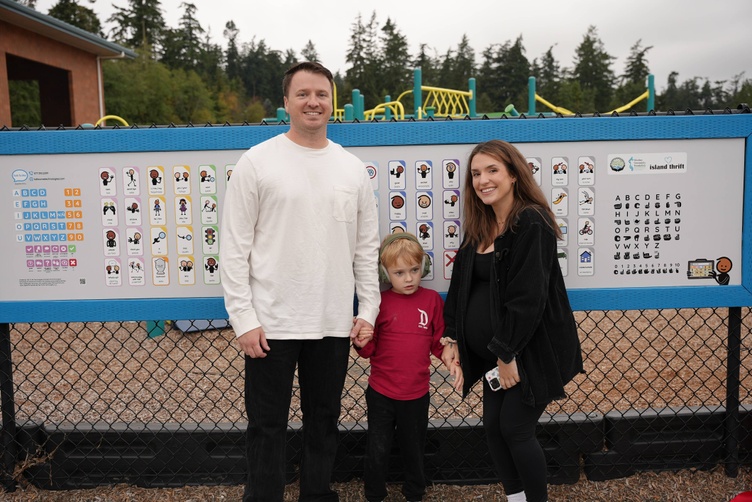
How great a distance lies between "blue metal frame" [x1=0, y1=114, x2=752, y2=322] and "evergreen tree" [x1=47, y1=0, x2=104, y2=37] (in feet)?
147

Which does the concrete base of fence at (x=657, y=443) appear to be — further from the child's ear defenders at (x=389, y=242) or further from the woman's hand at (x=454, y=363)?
the child's ear defenders at (x=389, y=242)

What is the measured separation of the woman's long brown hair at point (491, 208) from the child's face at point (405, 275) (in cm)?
25

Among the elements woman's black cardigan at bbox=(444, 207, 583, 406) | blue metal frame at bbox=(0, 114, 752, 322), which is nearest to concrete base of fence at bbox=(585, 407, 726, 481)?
blue metal frame at bbox=(0, 114, 752, 322)

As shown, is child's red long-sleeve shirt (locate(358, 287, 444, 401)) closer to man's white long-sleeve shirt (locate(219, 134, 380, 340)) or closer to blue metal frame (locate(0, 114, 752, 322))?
man's white long-sleeve shirt (locate(219, 134, 380, 340))

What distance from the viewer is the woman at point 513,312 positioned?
234 cm

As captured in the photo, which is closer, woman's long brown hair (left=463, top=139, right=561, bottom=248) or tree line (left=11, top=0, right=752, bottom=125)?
woman's long brown hair (left=463, top=139, right=561, bottom=248)

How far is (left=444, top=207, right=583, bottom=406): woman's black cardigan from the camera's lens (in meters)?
2.32

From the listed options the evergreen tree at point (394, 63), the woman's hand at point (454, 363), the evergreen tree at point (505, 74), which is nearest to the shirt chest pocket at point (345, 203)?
the woman's hand at point (454, 363)

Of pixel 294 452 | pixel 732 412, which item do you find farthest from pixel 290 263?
pixel 732 412

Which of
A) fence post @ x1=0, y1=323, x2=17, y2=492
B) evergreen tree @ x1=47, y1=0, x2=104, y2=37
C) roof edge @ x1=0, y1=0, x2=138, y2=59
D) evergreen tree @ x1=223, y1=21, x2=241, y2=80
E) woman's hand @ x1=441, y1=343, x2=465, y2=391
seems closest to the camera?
woman's hand @ x1=441, y1=343, x2=465, y2=391

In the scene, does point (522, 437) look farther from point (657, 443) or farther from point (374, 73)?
point (374, 73)

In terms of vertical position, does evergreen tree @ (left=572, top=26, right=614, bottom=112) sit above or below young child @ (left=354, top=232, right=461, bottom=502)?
above

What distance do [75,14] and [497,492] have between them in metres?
47.6

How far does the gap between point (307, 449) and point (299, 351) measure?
0.46 m
